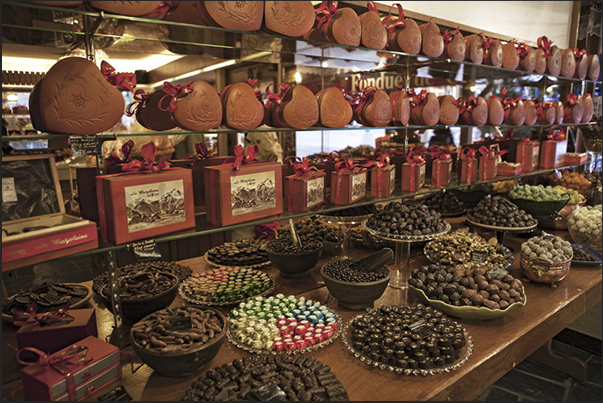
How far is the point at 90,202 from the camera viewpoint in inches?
59.9

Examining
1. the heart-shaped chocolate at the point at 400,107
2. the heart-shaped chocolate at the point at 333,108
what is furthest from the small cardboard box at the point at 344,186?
→ the heart-shaped chocolate at the point at 400,107

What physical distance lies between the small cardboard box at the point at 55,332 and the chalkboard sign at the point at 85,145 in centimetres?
59

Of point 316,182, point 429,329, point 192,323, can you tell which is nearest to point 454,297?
point 429,329

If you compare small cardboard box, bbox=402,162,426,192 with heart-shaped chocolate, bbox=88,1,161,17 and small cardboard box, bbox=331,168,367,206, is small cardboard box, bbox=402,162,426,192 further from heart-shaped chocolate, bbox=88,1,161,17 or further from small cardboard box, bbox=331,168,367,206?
heart-shaped chocolate, bbox=88,1,161,17

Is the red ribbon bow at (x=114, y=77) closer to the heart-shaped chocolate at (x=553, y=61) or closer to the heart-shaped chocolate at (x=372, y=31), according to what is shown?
the heart-shaped chocolate at (x=372, y=31)

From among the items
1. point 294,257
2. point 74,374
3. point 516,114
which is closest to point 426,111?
point 516,114

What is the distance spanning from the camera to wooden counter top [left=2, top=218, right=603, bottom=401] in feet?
4.53

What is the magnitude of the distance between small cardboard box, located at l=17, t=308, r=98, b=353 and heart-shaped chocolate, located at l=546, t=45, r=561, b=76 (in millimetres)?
3625

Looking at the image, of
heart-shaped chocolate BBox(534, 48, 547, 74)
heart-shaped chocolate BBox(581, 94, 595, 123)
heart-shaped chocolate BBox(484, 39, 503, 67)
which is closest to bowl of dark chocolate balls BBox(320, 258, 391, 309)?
heart-shaped chocolate BBox(484, 39, 503, 67)

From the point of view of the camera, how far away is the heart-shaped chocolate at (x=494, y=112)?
2.86 meters

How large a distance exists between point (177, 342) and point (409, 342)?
0.84 metres

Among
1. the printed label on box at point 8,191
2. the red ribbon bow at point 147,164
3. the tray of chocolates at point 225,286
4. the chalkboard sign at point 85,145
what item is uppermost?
the chalkboard sign at point 85,145

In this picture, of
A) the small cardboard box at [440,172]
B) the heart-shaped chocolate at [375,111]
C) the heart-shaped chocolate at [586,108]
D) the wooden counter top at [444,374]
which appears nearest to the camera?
the wooden counter top at [444,374]

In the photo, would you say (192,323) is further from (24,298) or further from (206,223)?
(24,298)
